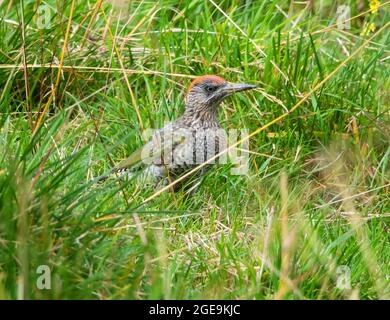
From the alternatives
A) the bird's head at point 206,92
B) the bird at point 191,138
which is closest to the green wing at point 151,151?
the bird at point 191,138

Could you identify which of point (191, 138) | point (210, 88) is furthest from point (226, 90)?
point (191, 138)

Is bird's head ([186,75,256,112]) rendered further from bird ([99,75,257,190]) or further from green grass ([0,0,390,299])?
green grass ([0,0,390,299])

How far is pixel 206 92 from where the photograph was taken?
5.92m

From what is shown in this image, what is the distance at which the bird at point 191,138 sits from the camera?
562 cm

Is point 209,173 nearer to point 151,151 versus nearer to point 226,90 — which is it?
point 151,151

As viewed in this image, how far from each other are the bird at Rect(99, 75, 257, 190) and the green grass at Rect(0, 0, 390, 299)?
136 mm

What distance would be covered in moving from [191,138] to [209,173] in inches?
13.4

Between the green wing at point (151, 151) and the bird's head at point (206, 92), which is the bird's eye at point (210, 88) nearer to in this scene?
the bird's head at point (206, 92)

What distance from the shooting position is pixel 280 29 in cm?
631

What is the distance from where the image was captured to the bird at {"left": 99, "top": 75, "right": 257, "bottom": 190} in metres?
5.62

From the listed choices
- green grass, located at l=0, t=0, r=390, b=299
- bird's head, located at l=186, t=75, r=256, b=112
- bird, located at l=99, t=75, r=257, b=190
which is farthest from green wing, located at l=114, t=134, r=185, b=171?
bird's head, located at l=186, t=75, r=256, b=112

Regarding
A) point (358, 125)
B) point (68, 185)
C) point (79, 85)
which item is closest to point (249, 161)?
point (358, 125)

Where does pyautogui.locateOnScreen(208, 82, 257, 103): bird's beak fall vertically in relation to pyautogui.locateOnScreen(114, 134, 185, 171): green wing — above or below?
above

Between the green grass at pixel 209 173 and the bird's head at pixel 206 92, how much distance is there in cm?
19
